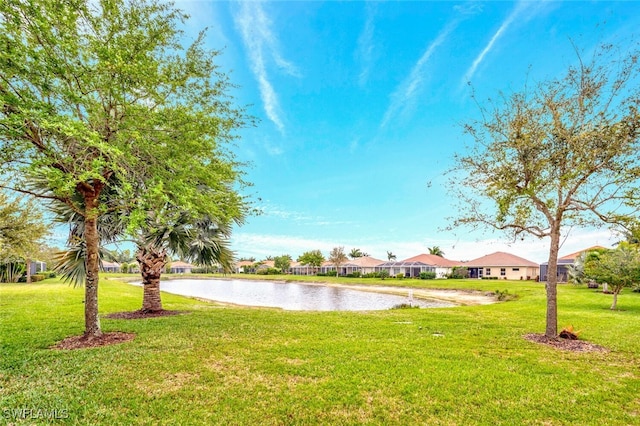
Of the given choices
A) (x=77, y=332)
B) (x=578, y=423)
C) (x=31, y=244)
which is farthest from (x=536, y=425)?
(x=31, y=244)

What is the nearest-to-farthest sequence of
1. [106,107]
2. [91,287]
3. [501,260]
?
[106,107] → [91,287] → [501,260]

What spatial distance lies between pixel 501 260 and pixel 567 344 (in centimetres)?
4925

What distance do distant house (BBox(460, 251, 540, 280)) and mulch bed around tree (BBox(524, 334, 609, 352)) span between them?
4727 centimetres

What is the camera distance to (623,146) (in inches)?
303

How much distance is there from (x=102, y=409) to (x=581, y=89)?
1205 centimetres

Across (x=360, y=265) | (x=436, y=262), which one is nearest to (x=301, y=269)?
(x=360, y=265)

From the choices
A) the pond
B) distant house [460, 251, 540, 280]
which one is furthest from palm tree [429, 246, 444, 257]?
the pond

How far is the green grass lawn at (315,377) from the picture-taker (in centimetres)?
407

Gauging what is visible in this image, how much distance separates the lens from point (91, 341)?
7359 millimetres

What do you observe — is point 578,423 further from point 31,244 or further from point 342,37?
point 31,244

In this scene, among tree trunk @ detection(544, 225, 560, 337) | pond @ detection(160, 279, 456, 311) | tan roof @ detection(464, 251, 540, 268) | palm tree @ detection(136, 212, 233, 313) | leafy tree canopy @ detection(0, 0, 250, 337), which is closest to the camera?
leafy tree canopy @ detection(0, 0, 250, 337)

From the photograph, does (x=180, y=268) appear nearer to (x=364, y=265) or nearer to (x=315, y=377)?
(x=364, y=265)

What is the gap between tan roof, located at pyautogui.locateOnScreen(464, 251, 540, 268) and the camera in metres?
49.7

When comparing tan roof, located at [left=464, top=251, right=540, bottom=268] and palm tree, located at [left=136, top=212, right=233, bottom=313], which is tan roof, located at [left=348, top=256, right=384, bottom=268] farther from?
palm tree, located at [left=136, top=212, right=233, bottom=313]
